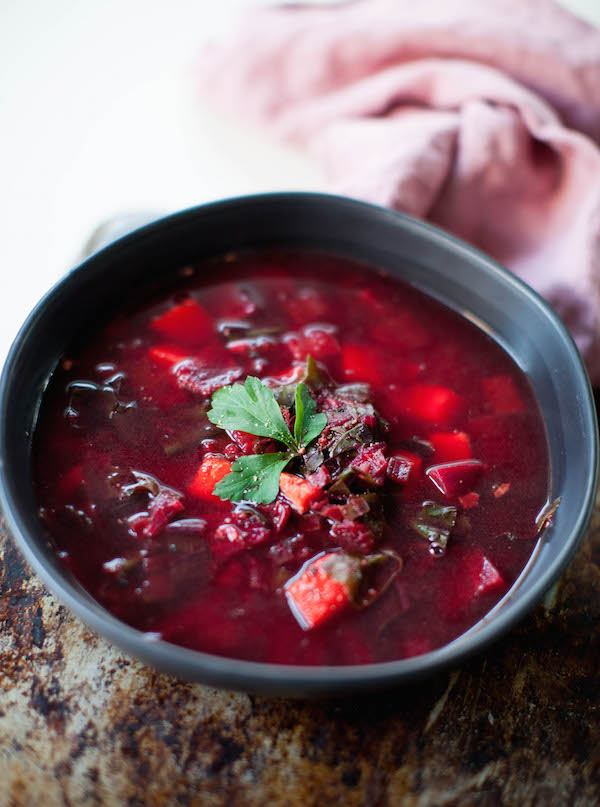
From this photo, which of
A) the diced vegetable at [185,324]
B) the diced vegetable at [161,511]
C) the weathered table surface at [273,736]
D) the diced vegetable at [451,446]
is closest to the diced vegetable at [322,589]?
the weathered table surface at [273,736]

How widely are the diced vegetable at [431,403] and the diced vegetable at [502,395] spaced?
0.37 feet

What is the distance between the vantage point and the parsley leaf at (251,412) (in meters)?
2.44

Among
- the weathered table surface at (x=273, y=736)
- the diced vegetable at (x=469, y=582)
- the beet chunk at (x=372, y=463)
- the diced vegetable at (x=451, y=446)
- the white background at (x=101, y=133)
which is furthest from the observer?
the white background at (x=101, y=133)

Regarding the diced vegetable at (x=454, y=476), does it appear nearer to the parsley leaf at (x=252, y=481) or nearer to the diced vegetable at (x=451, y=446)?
the diced vegetable at (x=451, y=446)

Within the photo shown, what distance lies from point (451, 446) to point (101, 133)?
242 cm

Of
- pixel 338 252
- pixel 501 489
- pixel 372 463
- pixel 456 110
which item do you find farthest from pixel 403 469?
pixel 456 110

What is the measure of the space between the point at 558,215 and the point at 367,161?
0.82 metres

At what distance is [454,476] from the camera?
251 cm

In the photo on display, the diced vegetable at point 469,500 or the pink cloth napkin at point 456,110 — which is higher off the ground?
the pink cloth napkin at point 456,110

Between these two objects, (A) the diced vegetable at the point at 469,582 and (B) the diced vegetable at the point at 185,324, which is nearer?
(A) the diced vegetable at the point at 469,582

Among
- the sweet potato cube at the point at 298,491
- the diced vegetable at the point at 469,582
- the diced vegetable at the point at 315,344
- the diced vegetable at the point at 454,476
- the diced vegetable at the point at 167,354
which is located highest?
the diced vegetable at the point at 167,354

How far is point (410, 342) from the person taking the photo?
2895 millimetres

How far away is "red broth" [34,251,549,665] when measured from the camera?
7.27ft

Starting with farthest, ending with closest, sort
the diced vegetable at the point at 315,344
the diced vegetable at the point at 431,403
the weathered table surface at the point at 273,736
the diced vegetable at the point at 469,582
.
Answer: the diced vegetable at the point at 315,344
the diced vegetable at the point at 431,403
the diced vegetable at the point at 469,582
the weathered table surface at the point at 273,736
